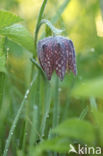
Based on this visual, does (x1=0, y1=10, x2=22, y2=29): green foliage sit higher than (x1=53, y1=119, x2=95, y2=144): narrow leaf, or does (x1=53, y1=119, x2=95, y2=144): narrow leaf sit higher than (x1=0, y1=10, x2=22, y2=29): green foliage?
(x1=0, y1=10, x2=22, y2=29): green foliage

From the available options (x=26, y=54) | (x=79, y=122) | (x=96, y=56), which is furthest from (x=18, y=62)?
(x=79, y=122)

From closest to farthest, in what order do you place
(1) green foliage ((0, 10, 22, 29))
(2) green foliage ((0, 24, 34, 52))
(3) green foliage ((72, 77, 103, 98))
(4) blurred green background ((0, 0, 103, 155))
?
(3) green foliage ((72, 77, 103, 98))
(1) green foliage ((0, 10, 22, 29))
(2) green foliage ((0, 24, 34, 52))
(4) blurred green background ((0, 0, 103, 155))


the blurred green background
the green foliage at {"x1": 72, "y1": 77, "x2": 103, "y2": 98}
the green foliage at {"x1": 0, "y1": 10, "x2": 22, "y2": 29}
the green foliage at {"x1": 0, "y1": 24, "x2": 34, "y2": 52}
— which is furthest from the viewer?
the blurred green background

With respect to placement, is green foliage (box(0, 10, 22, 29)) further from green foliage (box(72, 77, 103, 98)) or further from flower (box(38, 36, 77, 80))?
green foliage (box(72, 77, 103, 98))

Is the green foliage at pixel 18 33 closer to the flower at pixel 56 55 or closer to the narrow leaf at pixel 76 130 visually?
the flower at pixel 56 55

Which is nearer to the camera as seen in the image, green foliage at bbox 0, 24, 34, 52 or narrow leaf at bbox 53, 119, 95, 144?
narrow leaf at bbox 53, 119, 95, 144

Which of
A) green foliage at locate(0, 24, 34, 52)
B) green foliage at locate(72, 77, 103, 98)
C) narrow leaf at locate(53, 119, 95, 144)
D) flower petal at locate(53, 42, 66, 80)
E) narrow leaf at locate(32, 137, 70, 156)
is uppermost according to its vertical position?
green foliage at locate(0, 24, 34, 52)

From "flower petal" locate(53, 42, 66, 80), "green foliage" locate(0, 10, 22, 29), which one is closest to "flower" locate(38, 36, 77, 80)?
"flower petal" locate(53, 42, 66, 80)

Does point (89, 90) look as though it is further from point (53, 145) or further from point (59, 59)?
point (59, 59)

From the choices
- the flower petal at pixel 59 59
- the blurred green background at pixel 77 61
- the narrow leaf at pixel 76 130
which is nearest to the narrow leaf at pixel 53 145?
the narrow leaf at pixel 76 130
